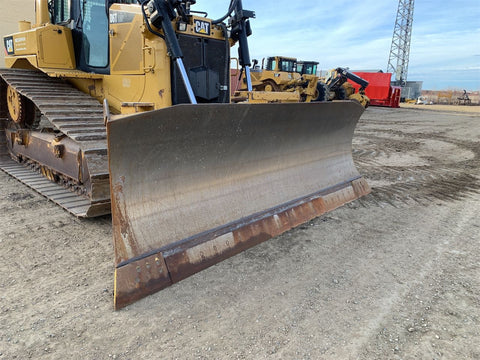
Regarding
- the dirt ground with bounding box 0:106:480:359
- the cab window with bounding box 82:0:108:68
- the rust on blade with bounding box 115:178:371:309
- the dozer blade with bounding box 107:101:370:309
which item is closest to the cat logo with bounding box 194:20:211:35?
the cab window with bounding box 82:0:108:68

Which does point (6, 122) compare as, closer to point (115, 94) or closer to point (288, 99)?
point (115, 94)

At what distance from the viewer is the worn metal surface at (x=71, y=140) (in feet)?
10.3

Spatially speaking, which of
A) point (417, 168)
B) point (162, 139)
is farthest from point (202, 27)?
point (417, 168)

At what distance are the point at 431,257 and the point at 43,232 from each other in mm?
3396

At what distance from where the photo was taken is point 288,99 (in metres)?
10.1

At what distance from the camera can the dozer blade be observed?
236cm

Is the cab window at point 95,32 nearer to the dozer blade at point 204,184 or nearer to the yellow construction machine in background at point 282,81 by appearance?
the dozer blade at point 204,184

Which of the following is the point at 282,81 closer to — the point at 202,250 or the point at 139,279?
the point at 202,250

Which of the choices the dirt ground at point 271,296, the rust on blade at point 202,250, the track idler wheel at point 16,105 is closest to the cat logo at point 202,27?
the rust on blade at point 202,250

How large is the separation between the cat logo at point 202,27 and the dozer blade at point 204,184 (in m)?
1.39

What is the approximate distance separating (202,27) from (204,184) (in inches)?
77.9

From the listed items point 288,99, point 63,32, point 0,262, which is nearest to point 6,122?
point 63,32

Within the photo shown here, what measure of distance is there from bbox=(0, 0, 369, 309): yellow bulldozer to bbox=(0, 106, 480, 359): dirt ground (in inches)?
8.6

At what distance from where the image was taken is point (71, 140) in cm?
367
